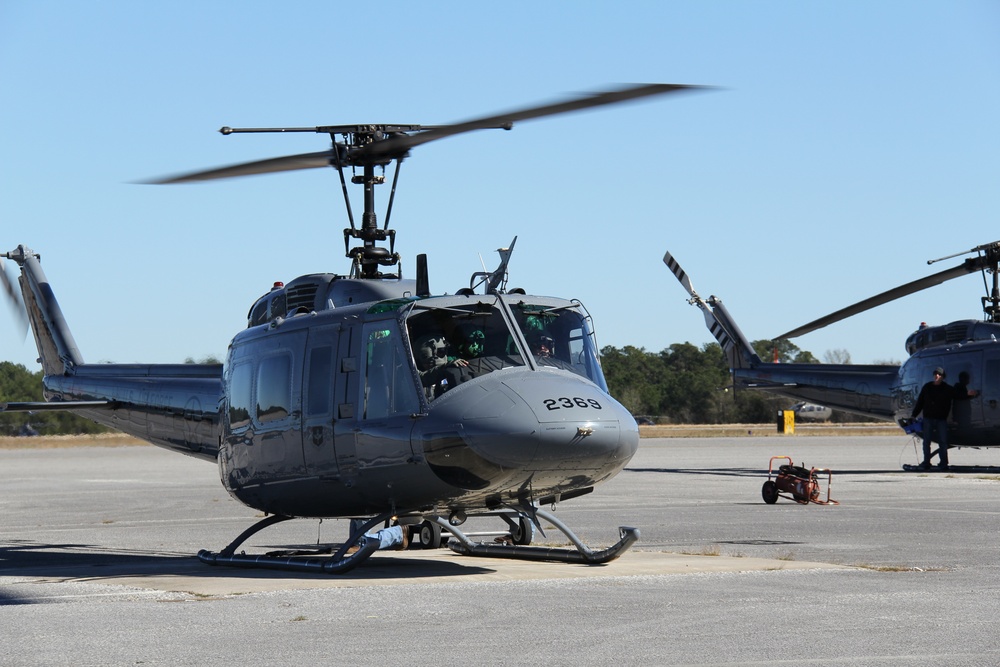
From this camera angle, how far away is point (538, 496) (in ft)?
37.9

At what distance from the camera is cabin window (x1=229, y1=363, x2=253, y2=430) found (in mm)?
13031

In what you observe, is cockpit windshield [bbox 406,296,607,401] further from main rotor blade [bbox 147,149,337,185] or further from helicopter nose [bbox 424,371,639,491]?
main rotor blade [bbox 147,149,337,185]

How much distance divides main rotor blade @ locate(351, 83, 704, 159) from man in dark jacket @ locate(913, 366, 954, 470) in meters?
17.3

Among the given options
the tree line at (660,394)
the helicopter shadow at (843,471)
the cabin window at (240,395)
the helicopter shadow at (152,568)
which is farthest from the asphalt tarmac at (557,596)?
the tree line at (660,394)

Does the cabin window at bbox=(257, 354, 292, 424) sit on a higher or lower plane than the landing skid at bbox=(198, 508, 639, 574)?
higher

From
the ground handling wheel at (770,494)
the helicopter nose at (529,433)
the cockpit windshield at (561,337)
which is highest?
the cockpit windshield at (561,337)

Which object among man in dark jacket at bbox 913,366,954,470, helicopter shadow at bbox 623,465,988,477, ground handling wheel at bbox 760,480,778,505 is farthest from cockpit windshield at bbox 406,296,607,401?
man in dark jacket at bbox 913,366,954,470

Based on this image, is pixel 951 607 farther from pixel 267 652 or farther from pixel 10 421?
pixel 10 421

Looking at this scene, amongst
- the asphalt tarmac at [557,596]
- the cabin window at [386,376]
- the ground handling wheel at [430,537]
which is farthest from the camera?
the ground handling wheel at [430,537]

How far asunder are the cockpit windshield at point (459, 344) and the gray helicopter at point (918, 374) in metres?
14.1

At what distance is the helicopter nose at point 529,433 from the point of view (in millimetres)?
10477

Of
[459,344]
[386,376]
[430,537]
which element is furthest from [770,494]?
[386,376]

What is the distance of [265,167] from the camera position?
42.5 ft

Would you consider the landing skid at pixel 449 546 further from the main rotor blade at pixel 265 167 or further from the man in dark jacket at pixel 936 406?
the man in dark jacket at pixel 936 406
